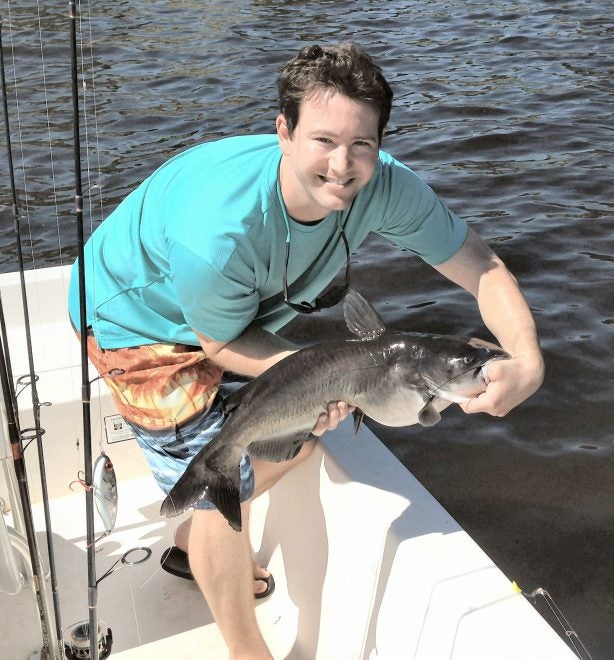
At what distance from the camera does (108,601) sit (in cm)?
322

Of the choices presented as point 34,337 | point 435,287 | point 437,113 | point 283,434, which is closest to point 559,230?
point 435,287

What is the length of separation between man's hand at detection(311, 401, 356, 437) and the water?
5.20ft

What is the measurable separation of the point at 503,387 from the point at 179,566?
55.9 inches

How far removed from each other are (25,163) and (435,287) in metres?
4.55

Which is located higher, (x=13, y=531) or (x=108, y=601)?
(x=13, y=531)

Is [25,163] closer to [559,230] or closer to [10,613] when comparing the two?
[559,230]

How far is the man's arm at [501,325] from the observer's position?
2.42 m

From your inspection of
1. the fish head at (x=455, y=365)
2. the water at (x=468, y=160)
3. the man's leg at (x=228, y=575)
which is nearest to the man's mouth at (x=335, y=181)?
the fish head at (x=455, y=365)

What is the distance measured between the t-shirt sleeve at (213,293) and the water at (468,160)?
46.1 inches

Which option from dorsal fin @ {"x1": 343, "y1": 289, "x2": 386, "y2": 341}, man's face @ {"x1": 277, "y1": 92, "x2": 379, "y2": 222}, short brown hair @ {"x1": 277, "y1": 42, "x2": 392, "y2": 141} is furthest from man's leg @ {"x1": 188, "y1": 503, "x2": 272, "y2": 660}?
short brown hair @ {"x1": 277, "y1": 42, "x2": 392, "y2": 141}

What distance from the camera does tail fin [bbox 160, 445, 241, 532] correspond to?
2.40 metres

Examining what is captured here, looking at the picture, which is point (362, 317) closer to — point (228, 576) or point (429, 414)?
point (429, 414)

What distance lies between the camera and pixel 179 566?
3.20 m

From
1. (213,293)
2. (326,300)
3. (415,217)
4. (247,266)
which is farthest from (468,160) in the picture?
(213,293)
